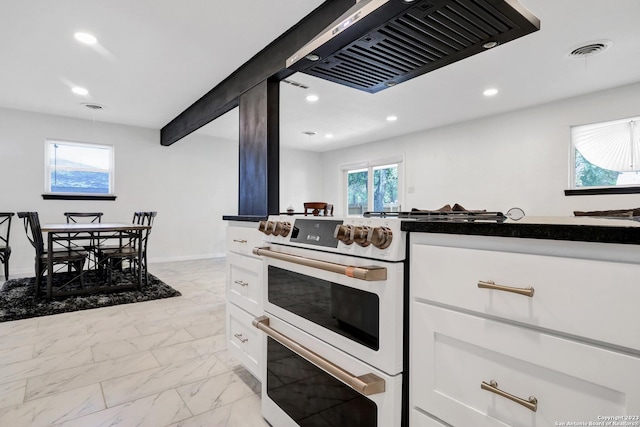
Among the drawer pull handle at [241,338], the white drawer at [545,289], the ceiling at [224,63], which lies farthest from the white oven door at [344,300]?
the ceiling at [224,63]

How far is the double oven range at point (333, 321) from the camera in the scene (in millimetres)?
997

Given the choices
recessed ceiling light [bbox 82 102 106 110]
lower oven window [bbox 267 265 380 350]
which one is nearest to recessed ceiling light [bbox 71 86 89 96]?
recessed ceiling light [bbox 82 102 106 110]

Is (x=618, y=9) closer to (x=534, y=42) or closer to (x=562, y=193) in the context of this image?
(x=534, y=42)

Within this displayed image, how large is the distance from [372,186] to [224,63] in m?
4.72

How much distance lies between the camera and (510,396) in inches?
30.4

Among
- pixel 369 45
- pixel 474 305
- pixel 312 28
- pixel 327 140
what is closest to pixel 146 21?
pixel 312 28

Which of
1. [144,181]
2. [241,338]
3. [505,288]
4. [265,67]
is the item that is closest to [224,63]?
[265,67]

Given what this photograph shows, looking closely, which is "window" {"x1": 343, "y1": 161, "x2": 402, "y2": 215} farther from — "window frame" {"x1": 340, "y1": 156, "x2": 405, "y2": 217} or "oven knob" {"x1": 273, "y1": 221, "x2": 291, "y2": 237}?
"oven knob" {"x1": 273, "y1": 221, "x2": 291, "y2": 237}

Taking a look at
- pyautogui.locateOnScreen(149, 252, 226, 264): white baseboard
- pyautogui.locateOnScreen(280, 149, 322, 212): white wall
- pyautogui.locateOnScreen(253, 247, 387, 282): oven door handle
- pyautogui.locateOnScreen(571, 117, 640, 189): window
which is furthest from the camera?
pyautogui.locateOnScreen(280, 149, 322, 212): white wall

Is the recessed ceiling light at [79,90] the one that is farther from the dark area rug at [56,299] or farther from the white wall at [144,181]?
the dark area rug at [56,299]

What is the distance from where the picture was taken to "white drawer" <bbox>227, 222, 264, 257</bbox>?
1.78 meters

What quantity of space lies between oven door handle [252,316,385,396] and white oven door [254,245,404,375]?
1.9 inches

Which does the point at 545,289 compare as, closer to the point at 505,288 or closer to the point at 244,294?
the point at 505,288

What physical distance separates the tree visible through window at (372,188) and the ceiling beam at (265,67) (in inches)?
149
